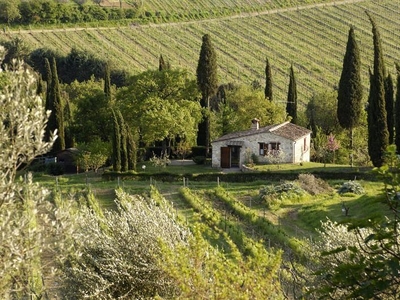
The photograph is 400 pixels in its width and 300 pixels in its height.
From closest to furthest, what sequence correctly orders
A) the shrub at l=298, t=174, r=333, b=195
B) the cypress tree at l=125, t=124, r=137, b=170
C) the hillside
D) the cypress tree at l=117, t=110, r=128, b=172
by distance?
1. the shrub at l=298, t=174, r=333, b=195
2. the cypress tree at l=117, t=110, r=128, b=172
3. the cypress tree at l=125, t=124, r=137, b=170
4. the hillside

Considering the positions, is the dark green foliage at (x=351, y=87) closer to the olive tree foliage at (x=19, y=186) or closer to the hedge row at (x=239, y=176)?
the hedge row at (x=239, y=176)

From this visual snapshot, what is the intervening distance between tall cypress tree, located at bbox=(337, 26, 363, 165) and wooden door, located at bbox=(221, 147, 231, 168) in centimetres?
781

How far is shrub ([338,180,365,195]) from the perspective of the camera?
33284 mm

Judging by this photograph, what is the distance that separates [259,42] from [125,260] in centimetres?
8076

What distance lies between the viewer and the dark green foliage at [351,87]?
42531mm

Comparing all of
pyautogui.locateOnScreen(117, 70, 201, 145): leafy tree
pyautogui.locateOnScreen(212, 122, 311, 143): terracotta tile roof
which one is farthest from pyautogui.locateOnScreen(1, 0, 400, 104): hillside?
pyautogui.locateOnScreen(212, 122, 311, 143): terracotta tile roof

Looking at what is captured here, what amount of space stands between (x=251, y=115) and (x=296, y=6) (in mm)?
59486

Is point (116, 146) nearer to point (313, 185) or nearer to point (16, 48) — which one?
point (313, 185)

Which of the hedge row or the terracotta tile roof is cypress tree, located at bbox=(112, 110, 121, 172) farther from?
the terracotta tile roof

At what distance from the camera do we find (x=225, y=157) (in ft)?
143

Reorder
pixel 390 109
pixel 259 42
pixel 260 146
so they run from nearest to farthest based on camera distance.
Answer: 1. pixel 390 109
2. pixel 260 146
3. pixel 259 42

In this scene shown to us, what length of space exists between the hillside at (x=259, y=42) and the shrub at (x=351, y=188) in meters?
38.8

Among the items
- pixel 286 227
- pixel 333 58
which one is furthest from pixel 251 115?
pixel 333 58

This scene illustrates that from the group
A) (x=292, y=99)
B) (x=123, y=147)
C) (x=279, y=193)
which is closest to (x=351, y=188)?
(x=279, y=193)
